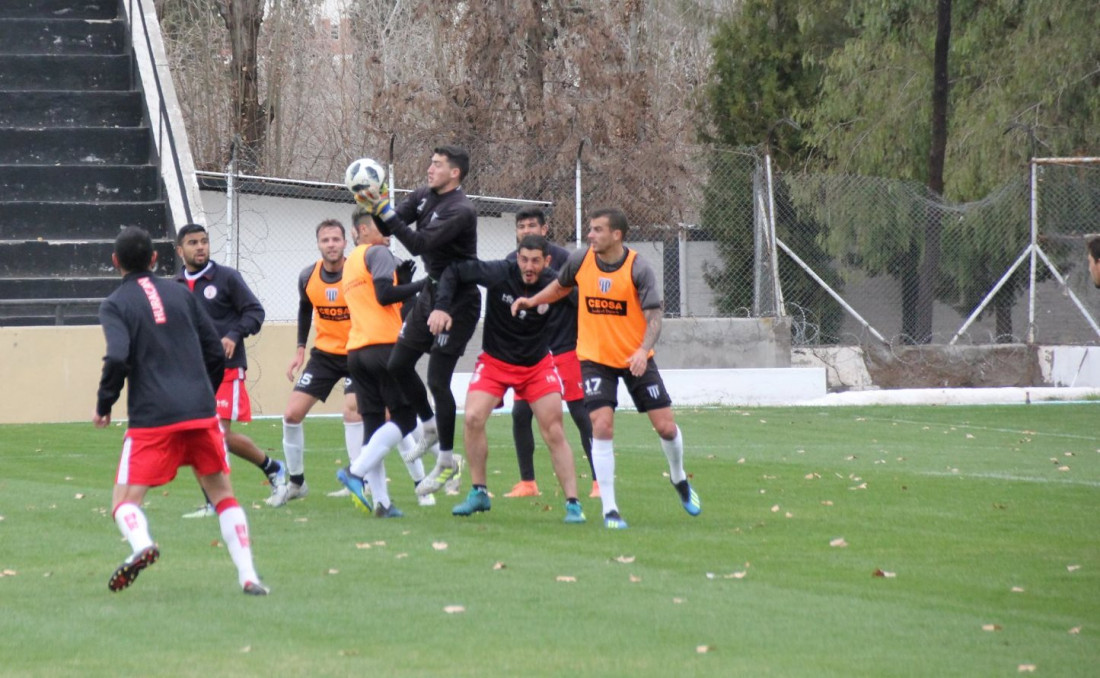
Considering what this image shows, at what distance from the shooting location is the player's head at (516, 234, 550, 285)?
10109 millimetres

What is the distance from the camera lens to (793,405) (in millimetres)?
20938

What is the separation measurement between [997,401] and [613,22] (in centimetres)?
1167

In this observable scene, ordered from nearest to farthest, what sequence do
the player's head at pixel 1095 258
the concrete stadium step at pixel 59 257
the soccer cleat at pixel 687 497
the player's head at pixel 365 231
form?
the player's head at pixel 1095 258 → the soccer cleat at pixel 687 497 → the player's head at pixel 365 231 → the concrete stadium step at pixel 59 257

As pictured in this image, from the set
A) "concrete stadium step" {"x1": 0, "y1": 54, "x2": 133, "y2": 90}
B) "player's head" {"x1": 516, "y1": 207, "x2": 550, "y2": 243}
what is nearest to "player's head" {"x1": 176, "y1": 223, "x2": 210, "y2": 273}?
"player's head" {"x1": 516, "y1": 207, "x2": 550, "y2": 243}

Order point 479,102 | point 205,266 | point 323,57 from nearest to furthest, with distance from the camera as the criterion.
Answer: point 205,266, point 479,102, point 323,57

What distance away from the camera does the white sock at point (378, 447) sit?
32.1 ft

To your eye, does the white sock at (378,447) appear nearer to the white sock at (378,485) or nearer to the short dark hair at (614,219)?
the white sock at (378,485)

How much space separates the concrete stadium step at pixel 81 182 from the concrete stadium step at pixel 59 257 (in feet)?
4.24

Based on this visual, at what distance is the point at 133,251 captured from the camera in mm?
7270

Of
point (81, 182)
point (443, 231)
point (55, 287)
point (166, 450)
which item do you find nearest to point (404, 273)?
point (443, 231)

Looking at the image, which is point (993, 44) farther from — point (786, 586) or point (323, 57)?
point (786, 586)

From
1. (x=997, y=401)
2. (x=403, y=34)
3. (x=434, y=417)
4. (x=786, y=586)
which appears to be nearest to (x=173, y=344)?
(x=786, y=586)

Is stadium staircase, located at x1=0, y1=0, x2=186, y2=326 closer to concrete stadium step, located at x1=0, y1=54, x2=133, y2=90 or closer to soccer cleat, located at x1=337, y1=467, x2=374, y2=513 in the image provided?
concrete stadium step, located at x1=0, y1=54, x2=133, y2=90

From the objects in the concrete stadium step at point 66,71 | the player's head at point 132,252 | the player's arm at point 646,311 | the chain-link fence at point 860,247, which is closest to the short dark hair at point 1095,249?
the player's arm at point 646,311
